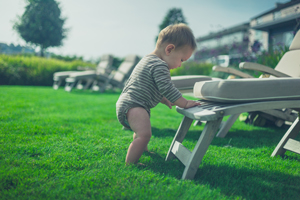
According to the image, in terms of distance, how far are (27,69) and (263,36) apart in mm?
25635

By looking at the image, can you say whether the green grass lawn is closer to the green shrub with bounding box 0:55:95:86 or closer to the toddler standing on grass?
the toddler standing on grass

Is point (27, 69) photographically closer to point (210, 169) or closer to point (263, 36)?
point (210, 169)

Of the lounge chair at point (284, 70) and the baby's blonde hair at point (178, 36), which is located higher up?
the baby's blonde hair at point (178, 36)

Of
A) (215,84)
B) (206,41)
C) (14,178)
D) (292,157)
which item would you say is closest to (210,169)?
(215,84)

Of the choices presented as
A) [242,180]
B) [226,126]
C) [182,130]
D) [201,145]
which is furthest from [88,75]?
[242,180]

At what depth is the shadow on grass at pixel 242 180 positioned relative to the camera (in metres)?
1.37

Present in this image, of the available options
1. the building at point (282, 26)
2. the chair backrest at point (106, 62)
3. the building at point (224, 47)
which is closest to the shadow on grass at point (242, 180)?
the building at point (282, 26)

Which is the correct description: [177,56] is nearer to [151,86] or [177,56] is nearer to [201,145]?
[151,86]

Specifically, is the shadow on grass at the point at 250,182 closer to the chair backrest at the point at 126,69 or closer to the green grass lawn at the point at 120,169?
the green grass lawn at the point at 120,169

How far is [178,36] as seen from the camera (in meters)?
1.77

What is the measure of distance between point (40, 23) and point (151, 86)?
39.8 feet

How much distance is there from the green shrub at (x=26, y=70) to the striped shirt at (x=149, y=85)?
11614 mm

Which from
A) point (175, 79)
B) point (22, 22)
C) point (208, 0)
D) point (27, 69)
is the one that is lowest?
point (27, 69)

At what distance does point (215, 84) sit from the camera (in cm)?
161
